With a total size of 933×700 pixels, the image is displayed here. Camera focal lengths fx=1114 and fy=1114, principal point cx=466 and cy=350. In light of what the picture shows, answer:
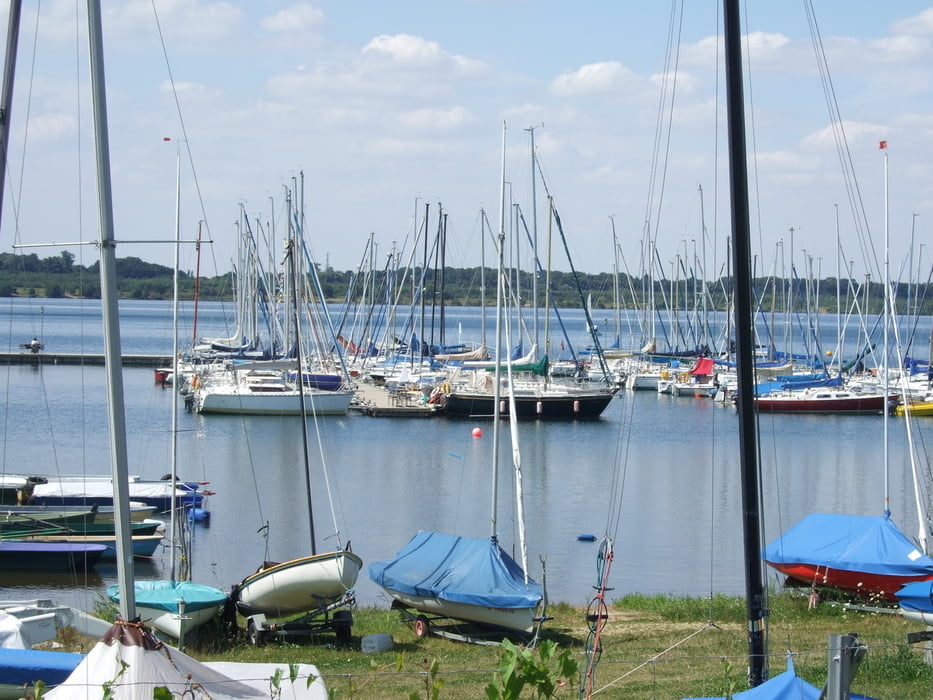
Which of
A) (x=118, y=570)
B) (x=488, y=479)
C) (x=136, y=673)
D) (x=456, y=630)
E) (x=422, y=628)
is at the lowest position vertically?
(x=488, y=479)

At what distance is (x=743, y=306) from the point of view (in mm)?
11000

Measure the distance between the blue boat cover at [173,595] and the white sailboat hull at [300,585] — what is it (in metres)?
0.52

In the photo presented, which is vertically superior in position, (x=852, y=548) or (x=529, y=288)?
(x=529, y=288)

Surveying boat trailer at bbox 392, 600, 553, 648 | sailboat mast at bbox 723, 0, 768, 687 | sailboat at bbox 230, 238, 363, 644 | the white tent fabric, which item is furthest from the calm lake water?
the white tent fabric

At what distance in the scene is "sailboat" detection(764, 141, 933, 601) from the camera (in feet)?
60.8

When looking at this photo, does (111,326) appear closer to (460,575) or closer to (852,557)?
(460,575)

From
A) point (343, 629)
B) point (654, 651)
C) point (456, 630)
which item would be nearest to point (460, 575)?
point (456, 630)

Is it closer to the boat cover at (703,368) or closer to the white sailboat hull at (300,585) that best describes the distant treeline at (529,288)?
the boat cover at (703,368)

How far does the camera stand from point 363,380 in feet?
220

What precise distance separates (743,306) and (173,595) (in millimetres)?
9750

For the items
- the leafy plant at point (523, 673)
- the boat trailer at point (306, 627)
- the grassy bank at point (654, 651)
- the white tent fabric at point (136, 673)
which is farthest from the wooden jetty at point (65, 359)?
the leafy plant at point (523, 673)

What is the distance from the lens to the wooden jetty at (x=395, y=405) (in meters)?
56.4

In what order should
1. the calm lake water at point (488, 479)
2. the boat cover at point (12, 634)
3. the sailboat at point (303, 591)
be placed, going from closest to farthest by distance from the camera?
the boat cover at point (12, 634) → the sailboat at point (303, 591) → the calm lake water at point (488, 479)

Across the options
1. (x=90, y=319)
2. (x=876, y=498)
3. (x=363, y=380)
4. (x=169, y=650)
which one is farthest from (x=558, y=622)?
(x=90, y=319)
